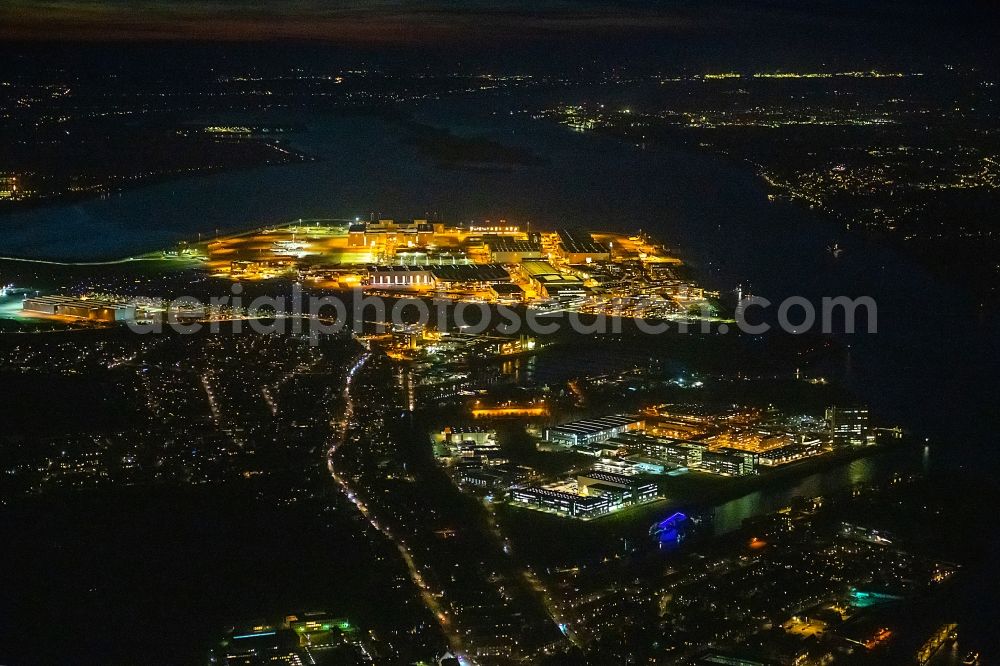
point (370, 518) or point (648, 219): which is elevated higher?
point (648, 219)

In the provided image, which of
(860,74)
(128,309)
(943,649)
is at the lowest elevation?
(943,649)

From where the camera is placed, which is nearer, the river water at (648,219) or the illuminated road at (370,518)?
the illuminated road at (370,518)

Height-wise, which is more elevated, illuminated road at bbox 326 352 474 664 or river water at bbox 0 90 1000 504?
river water at bbox 0 90 1000 504

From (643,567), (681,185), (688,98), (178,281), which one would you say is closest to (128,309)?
(178,281)

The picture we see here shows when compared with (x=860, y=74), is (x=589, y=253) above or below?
below

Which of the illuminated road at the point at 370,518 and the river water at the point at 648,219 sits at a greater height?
the river water at the point at 648,219

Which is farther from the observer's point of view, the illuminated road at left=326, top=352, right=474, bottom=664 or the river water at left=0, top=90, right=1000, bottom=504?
the river water at left=0, top=90, right=1000, bottom=504

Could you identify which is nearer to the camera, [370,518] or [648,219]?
[370,518]

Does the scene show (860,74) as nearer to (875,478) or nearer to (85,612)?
(875,478)
